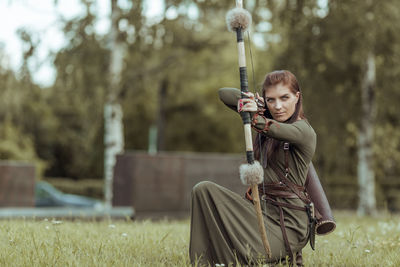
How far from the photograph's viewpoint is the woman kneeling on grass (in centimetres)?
398

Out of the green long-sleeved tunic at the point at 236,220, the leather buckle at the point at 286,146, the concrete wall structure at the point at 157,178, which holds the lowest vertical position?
the concrete wall structure at the point at 157,178

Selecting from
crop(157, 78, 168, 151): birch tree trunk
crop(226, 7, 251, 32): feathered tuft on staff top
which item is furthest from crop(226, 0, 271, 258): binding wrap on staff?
crop(157, 78, 168, 151): birch tree trunk

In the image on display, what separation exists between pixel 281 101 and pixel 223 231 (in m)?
1.16

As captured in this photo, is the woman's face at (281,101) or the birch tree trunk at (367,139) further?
the birch tree trunk at (367,139)

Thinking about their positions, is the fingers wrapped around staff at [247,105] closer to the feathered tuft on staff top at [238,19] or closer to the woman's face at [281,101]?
the woman's face at [281,101]

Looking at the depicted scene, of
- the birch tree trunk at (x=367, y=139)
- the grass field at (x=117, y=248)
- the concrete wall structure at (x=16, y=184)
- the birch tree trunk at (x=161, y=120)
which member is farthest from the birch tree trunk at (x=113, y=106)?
the birch tree trunk at (x=161, y=120)

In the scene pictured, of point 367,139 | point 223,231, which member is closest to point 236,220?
point 223,231

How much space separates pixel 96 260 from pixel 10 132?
74.8 ft

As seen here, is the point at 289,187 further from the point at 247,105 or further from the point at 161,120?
the point at 161,120

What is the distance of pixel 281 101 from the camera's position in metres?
4.31

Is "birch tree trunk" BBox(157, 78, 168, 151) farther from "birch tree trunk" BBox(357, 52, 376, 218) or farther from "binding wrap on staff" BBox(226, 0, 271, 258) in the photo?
"binding wrap on staff" BBox(226, 0, 271, 258)

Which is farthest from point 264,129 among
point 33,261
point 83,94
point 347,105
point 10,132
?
point 10,132

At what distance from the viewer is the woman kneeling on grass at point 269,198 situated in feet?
13.0

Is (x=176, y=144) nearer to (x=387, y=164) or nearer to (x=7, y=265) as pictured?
(x=387, y=164)
